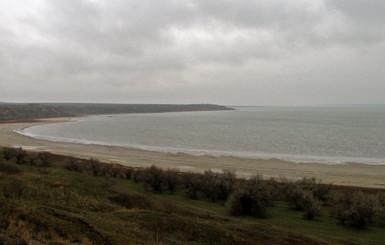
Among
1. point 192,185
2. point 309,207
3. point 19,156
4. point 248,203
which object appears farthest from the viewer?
point 19,156

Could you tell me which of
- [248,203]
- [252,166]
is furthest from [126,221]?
[252,166]

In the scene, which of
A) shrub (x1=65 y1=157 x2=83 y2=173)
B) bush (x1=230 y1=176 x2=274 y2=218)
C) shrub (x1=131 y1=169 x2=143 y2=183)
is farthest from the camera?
shrub (x1=65 y1=157 x2=83 y2=173)

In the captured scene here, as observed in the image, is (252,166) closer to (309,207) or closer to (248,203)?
(309,207)

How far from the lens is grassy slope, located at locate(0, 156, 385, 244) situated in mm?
9211

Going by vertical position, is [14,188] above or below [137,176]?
above

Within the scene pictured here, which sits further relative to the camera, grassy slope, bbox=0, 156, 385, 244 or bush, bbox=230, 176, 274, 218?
Answer: bush, bbox=230, 176, 274, 218

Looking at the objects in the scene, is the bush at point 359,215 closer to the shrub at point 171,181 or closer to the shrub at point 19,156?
the shrub at point 171,181

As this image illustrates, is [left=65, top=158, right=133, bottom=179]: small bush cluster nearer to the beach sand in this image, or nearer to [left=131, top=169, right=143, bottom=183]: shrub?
[left=131, top=169, right=143, bottom=183]: shrub

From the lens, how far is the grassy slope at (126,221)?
921cm

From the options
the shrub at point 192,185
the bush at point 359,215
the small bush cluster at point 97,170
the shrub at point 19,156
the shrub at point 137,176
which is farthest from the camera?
the shrub at point 19,156

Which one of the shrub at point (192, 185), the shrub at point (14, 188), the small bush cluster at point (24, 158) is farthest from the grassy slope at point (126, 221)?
the small bush cluster at point (24, 158)

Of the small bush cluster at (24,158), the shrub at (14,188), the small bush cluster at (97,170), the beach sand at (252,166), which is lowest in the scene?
the beach sand at (252,166)

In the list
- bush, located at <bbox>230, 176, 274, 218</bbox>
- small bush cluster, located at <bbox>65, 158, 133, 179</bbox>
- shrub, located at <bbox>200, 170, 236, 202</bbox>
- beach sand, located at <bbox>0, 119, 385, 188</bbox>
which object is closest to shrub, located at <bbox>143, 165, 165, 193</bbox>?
shrub, located at <bbox>200, 170, 236, 202</bbox>

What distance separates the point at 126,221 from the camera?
11953mm
